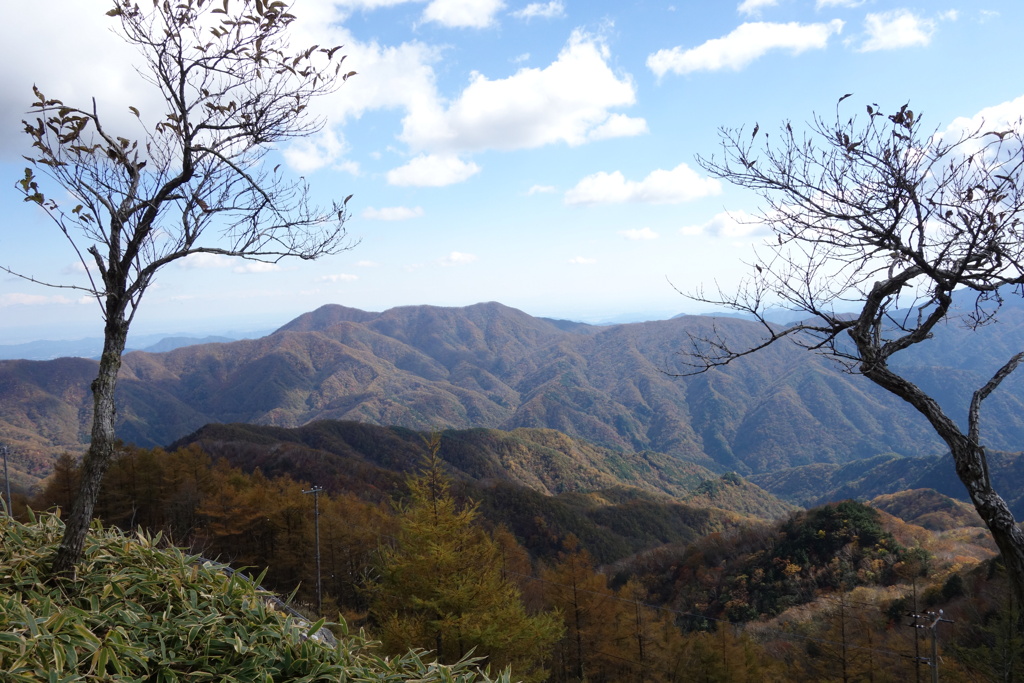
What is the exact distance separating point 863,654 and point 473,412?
602 ft

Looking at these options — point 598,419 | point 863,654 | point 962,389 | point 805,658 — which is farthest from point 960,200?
point 962,389

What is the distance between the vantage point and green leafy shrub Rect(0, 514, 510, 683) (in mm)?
1982

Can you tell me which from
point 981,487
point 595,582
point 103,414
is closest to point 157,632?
point 103,414

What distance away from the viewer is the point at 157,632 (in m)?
2.35

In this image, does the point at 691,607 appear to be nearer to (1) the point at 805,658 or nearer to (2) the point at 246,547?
(1) the point at 805,658

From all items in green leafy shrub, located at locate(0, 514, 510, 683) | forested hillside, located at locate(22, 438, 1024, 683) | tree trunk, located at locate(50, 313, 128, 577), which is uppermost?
tree trunk, located at locate(50, 313, 128, 577)

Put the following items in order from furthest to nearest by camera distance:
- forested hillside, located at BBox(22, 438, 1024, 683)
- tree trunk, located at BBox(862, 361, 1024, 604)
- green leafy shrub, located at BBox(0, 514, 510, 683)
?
forested hillside, located at BBox(22, 438, 1024, 683) < tree trunk, located at BBox(862, 361, 1024, 604) < green leafy shrub, located at BBox(0, 514, 510, 683)

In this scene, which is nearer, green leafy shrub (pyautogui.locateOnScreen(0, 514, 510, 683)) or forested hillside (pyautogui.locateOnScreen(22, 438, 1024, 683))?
green leafy shrub (pyautogui.locateOnScreen(0, 514, 510, 683))

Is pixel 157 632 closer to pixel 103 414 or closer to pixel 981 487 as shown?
pixel 103 414

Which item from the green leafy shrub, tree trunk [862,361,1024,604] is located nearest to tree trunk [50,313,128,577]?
the green leafy shrub

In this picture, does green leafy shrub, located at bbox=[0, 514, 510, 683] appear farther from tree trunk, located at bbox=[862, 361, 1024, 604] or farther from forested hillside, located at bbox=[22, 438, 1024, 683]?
tree trunk, located at bbox=[862, 361, 1024, 604]

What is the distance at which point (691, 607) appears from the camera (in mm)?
35938

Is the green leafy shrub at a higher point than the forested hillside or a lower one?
higher

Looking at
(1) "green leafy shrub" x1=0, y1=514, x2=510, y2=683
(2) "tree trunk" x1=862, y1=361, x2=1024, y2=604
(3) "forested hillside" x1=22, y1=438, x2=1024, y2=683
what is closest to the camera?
(1) "green leafy shrub" x1=0, y1=514, x2=510, y2=683
